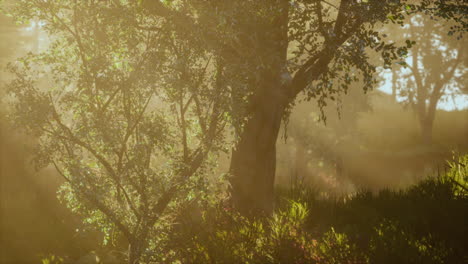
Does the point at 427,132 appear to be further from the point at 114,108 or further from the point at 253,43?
the point at 114,108

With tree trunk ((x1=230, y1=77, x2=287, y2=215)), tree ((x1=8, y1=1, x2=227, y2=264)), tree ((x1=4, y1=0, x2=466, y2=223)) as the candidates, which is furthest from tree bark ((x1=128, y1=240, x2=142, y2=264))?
tree trunk ((x1=230, y1=77, x2=287, y2=215))

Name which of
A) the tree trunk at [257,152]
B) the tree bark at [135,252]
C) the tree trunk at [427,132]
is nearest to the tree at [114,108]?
the tree bark at [135,252]

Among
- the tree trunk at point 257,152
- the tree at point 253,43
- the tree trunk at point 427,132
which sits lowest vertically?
the tree trunk at point 257,152

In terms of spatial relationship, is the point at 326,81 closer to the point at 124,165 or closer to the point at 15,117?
the point at 124,165

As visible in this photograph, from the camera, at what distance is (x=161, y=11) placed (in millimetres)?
8422

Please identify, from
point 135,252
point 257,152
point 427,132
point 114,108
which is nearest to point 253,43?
point 257,152

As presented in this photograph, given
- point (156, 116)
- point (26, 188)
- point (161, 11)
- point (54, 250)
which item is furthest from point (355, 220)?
point (26, 188)

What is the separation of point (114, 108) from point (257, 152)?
4.30m

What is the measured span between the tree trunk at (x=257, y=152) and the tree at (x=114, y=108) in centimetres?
261

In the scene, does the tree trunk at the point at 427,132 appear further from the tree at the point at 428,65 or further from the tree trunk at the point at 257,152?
the tree trunk at the point at 257,152

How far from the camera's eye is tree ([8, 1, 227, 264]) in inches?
290

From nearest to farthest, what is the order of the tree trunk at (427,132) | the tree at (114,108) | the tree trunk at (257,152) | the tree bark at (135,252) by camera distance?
Result: the tree at (114,108) → the tree bark at (135,252) → the tree trunk at (257,152) → the tree trunk at (427,132)

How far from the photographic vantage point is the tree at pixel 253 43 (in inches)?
306

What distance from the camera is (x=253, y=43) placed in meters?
9.16
